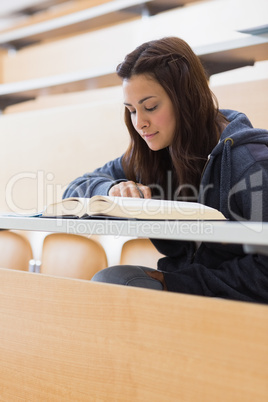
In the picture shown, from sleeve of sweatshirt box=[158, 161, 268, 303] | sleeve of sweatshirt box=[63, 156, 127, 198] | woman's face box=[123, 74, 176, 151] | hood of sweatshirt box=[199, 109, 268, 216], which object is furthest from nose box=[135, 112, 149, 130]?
sleeve of sweatshirt box=[158, 161, 268, 303]

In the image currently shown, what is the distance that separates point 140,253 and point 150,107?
53 cm

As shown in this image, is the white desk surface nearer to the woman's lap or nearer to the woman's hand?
the woman's lap

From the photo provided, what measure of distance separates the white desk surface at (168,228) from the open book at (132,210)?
5 cm

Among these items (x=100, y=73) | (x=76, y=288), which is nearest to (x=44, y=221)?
Result: (x=76, y=288)

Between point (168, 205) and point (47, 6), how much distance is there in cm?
235

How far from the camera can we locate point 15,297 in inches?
33.8

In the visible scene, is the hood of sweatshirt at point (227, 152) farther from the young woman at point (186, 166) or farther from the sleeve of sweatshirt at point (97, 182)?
the sleeve of sweatshirt at point (97, 182)

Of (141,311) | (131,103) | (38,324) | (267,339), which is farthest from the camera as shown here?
(131,103)

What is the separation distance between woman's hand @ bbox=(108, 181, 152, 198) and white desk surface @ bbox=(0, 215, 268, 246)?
1.38 ft

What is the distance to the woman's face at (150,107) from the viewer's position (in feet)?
4.19

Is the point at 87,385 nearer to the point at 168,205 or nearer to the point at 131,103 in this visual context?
the point at 168,205

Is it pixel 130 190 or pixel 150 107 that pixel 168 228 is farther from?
pixel 150 107

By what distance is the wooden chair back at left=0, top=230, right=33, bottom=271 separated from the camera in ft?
6.32

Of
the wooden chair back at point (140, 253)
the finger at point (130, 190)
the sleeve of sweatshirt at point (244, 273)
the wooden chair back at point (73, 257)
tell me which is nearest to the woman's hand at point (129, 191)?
the finger at point (130, 190)
